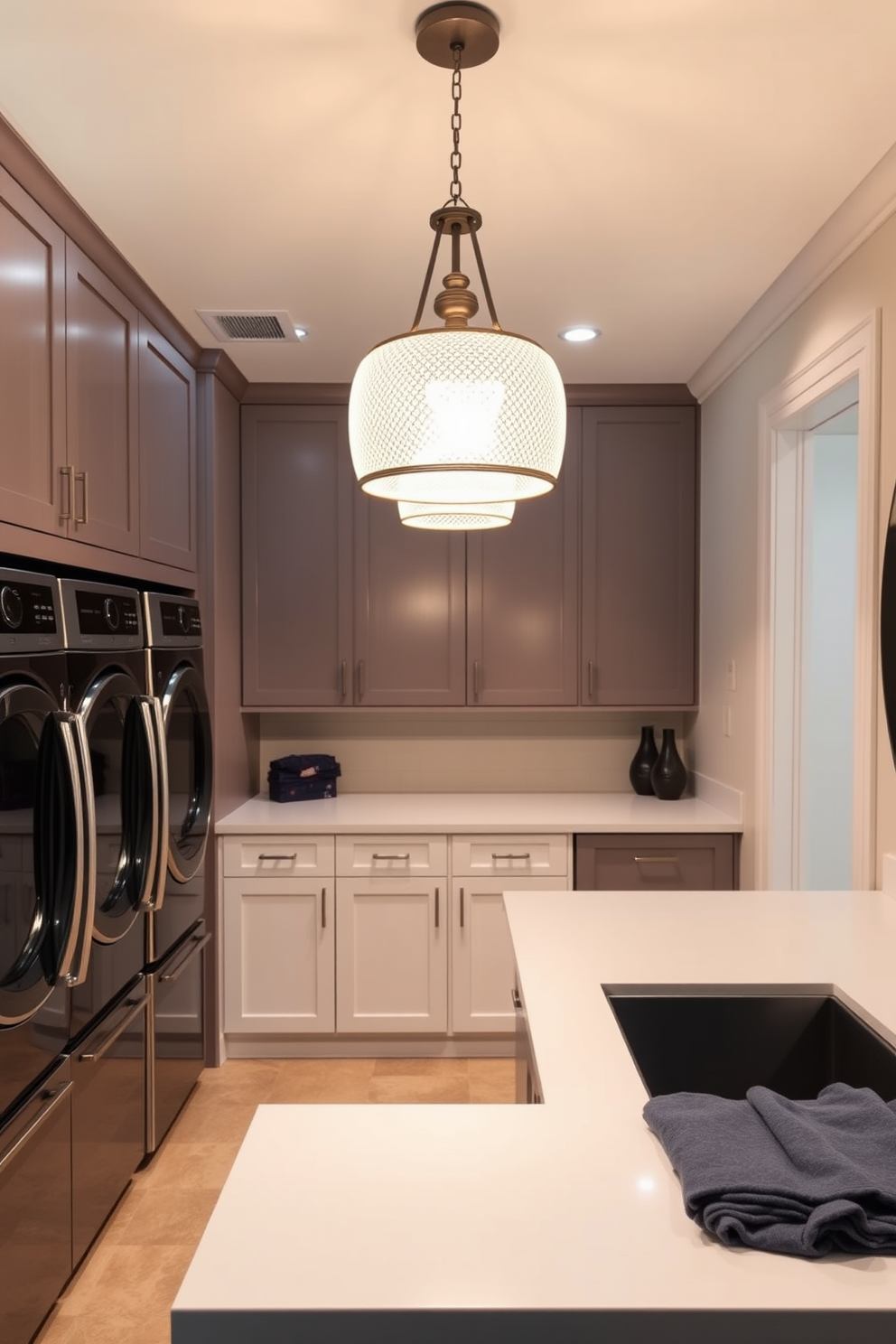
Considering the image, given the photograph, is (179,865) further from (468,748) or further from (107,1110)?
(468,748)

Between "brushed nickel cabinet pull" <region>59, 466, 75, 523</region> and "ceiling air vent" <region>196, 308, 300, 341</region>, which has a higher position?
"ceiling air vent" <region>196, 308, 300, 341</region>

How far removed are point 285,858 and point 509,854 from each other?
0.77 metres

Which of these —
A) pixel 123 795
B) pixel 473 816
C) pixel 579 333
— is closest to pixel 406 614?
pixel 473 816

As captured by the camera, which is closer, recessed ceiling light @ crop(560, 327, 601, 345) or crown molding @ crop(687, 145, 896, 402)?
crown molding @ crop(687, 145, 896, 402)

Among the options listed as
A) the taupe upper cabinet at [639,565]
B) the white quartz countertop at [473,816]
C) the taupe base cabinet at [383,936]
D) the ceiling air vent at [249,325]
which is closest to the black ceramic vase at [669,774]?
the white quartz countertop at [473,816]

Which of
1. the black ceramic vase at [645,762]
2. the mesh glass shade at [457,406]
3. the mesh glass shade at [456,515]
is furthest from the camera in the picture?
the black ceramic vase at [645,762]

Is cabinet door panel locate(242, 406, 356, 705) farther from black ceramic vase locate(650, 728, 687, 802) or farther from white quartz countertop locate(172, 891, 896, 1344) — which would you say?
white quartz countertop locate(172, 891, 896, 1344)

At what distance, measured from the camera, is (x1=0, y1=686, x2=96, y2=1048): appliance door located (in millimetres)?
1711

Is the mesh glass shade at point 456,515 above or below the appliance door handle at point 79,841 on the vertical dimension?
above

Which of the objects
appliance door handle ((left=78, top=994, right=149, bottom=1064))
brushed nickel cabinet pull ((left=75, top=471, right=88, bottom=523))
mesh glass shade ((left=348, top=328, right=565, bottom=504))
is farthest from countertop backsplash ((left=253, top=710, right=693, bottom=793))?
mesh glass shade ((left=348, top=328, right=565, bottom=504))

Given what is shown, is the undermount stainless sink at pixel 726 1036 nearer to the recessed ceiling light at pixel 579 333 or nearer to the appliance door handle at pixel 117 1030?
the appliance door handle at pixel 117 1030

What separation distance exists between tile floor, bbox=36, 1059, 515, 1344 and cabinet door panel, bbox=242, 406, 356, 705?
1.32 m

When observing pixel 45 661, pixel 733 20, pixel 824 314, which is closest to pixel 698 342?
pixel 824 314

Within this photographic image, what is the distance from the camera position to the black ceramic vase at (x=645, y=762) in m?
3.75
